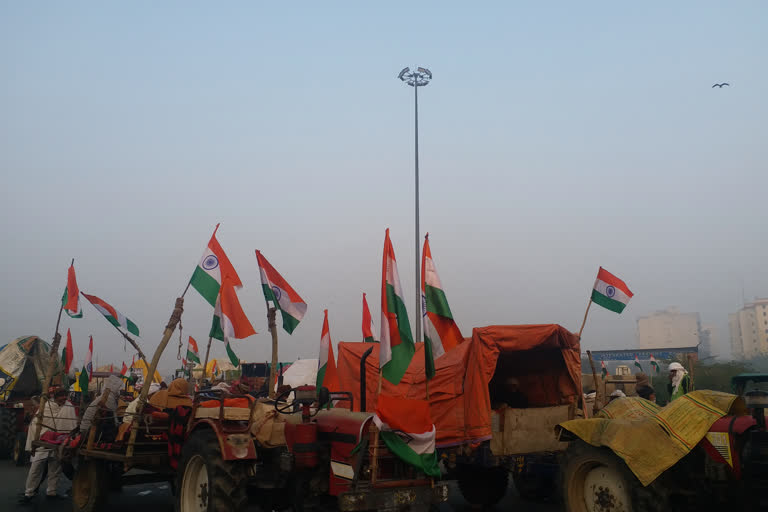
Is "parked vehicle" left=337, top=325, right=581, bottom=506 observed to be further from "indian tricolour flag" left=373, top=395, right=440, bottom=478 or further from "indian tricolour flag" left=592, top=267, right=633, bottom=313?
"indian tricolour flag" left=373, top=395, right=440, bottom=478

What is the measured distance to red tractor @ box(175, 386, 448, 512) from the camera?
5984mm

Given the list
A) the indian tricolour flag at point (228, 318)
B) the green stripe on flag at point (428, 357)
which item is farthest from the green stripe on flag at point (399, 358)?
the indian tricolour flag at point (228, 318)

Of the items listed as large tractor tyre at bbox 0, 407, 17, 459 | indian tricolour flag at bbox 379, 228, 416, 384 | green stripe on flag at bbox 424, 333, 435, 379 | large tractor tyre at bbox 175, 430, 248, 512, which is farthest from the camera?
large tractor tyre at bbox 0, 407, 17, 459

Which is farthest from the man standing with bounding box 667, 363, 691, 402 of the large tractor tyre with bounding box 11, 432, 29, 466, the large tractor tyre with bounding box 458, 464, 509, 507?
the large tractor tyre with bounding box 11, 432, 29, 466

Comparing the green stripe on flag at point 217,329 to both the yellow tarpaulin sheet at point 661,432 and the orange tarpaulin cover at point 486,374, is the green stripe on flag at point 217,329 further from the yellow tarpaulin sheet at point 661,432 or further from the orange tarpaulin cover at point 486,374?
the yellow tarpaulin sheet at point 661,432

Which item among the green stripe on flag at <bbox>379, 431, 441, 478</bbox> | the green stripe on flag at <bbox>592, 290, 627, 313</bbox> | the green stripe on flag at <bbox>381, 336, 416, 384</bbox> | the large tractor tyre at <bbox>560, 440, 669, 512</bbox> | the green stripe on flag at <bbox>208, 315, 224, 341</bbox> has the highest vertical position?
the green stripe on flag at <bbox>592, 290, 627, 313</bbox>

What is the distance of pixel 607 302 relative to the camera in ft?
38.9

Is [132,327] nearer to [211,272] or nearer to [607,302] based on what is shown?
[211,272]

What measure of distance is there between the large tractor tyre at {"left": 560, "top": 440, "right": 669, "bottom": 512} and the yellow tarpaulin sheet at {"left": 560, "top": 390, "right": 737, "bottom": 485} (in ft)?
0.49

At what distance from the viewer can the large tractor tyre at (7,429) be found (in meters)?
15.1

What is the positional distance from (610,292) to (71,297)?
10242 mm

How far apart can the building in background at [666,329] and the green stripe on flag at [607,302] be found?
132 meters

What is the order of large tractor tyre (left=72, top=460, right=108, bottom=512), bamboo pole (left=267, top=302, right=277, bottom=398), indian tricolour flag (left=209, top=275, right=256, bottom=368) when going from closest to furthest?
large tractor tyre (left=72, top=460, right=108, bottom=512) < bamboo pole (left=267, top=302, right=277, bottom=398) < indian tricolour flag (left=209, top=275, right=256, bottom=368)

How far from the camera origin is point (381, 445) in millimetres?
6156
